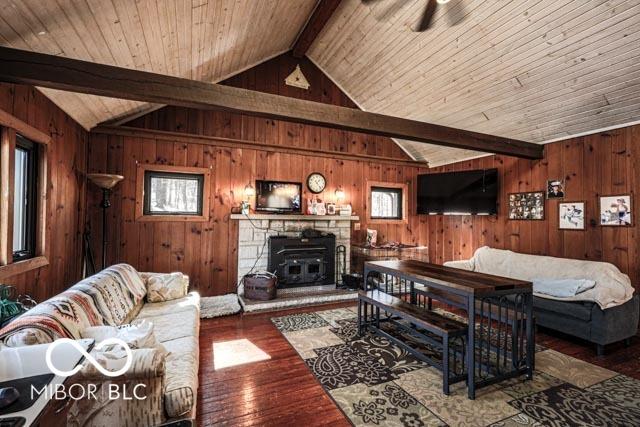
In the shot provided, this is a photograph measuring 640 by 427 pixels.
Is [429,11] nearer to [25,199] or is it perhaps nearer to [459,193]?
[459,193]

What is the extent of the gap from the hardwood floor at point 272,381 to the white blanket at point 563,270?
0.53 meters

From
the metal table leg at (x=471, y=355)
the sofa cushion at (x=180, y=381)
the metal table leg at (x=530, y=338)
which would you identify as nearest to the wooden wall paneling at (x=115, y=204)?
the sofa cushion at (x=180, y=381)

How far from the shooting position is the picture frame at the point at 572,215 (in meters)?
4.03

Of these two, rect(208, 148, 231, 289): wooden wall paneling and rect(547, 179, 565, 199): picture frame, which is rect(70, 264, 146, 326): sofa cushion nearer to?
rect(208, 148, 231, 289): wooden wall paneling

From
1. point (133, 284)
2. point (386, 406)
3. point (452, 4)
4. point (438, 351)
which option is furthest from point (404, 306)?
point (452, 4)

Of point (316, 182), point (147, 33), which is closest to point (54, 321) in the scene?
point (147, 33)

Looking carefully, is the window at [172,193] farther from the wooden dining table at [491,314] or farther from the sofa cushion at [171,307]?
the wooden dining table at [491,314]

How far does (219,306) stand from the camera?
4.18 metres

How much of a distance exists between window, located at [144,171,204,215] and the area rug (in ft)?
4.48

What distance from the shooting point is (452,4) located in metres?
3.08

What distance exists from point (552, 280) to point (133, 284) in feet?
15.6

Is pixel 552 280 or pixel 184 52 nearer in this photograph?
pixel 184 52

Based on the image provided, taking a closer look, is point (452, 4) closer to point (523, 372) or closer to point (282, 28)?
point (282, 28)

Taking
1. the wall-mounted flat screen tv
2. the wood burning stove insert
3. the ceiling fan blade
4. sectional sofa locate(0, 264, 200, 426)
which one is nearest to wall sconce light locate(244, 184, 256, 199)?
the wall-mounted flat screen tv
